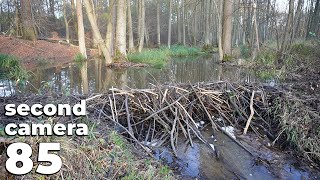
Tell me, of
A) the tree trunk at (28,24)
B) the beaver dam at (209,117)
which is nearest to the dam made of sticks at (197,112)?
the beaver dam at (209,117)

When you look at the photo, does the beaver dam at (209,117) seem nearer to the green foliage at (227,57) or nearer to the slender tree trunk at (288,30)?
the slender tree trunk at (288,30)

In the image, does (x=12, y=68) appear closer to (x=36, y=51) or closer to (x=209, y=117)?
(x=209, y=117)

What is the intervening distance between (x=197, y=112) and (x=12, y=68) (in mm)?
6917

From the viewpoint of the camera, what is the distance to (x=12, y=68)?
912 centimetres

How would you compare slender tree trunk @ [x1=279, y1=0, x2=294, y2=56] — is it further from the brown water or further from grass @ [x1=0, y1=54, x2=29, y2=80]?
grass @ [x1=0, y1=54, x2=29, y2=80]

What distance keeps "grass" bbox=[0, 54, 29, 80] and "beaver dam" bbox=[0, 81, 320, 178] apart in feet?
15.6

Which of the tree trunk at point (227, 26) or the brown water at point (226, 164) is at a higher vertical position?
the tree trunk at point (227, 26)

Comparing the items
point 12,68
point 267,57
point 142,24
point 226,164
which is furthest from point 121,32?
point 226,164

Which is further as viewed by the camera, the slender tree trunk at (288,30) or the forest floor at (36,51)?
the forest floor at (36,51)

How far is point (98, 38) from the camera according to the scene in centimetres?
1307

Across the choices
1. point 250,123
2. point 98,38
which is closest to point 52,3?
point 98,38

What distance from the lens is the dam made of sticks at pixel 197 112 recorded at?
3987mm

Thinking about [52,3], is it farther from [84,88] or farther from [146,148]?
[146,148]

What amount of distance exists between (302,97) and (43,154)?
4130mm
